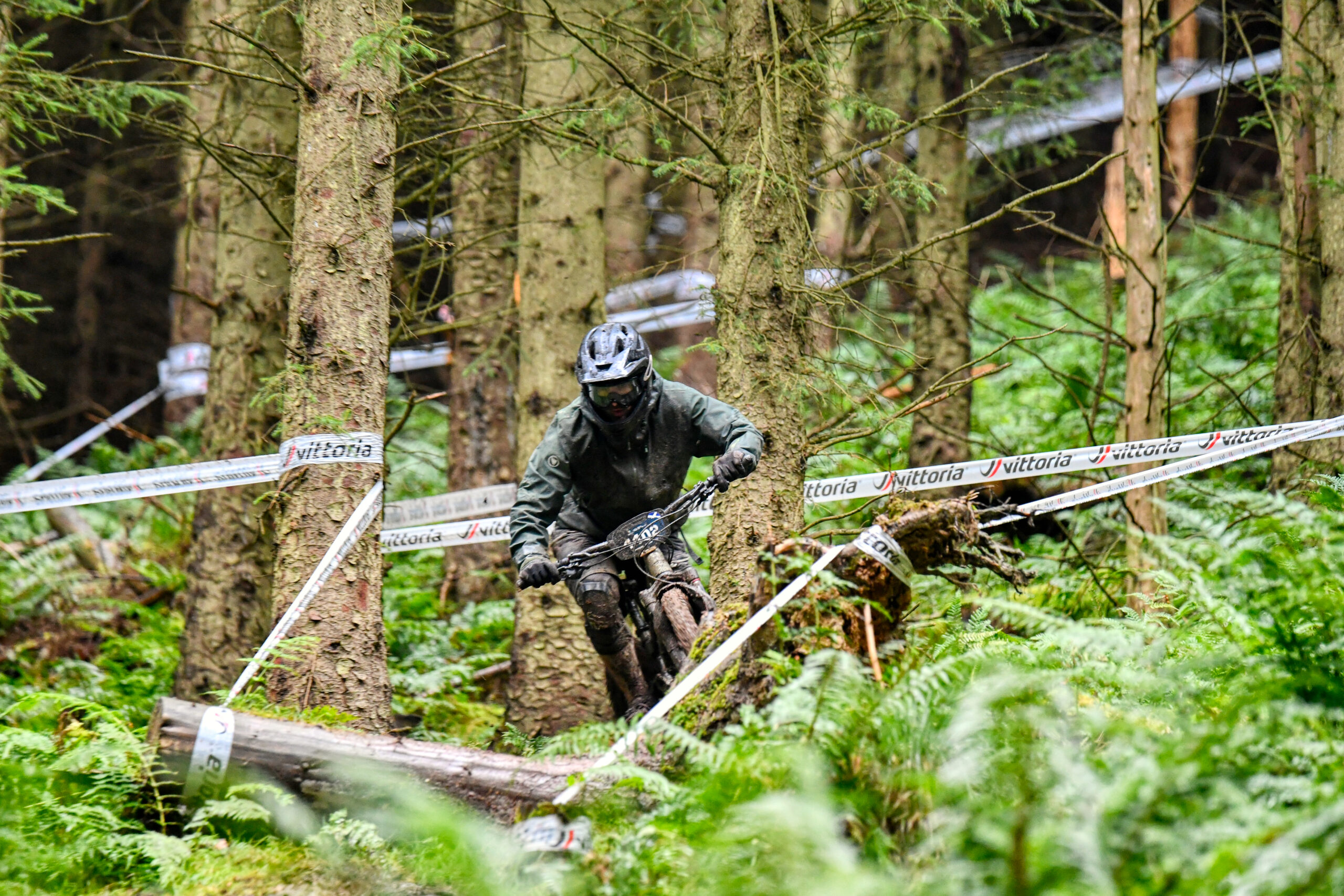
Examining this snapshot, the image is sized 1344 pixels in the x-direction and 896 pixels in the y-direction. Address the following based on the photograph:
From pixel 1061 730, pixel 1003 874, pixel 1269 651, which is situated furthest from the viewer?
pixel 1269 651

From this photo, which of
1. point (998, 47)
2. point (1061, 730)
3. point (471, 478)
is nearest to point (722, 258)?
point (1061, 730)

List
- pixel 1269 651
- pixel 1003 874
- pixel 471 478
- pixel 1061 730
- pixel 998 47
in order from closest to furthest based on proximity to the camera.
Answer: pixel 1003 874 < pixel 1061 730 < pixel 1269 651 < pixel 471 478 < pixel 998 47

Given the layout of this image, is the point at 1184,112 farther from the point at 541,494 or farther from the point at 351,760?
the point at 351,760

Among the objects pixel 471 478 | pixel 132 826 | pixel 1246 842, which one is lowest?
pixel 132 826

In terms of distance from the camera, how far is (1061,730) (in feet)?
10.9

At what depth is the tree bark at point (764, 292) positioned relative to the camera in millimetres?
6543

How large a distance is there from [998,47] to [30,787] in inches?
585

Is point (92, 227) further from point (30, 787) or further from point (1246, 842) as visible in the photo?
point (1246, 842)

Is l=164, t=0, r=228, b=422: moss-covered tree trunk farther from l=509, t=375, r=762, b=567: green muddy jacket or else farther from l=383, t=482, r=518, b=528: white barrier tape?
l=509, t=375, r=762, b=567: green muddy jacket

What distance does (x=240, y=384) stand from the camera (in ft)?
29.8

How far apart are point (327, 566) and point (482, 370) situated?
564 centimetres

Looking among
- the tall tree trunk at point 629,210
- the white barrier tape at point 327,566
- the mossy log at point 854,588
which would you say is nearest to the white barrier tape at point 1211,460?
the mossy log at point 854,588

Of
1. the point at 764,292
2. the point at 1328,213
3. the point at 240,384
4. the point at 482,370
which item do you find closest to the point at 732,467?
the point at 764,292

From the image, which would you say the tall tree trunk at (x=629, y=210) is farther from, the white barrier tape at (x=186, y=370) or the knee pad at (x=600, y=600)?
the knee pad at (x=600, y=600)
